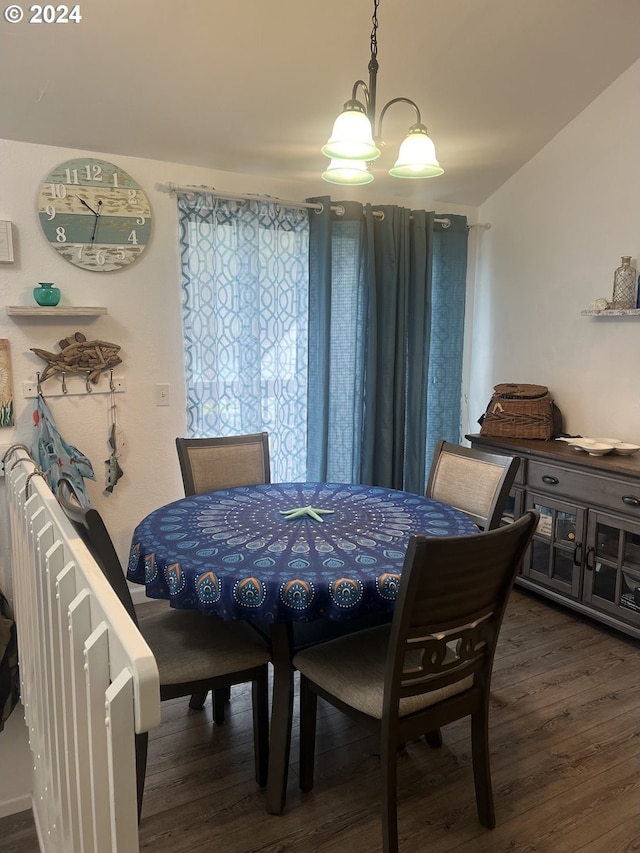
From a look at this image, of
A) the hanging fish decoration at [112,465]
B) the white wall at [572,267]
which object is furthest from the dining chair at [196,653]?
the white wall at [572,267]

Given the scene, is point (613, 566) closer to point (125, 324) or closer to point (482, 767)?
point (482, 767)

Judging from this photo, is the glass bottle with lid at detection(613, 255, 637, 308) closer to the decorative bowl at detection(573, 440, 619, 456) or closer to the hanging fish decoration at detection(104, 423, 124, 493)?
the decorative bowl at detection(573, 440, 619, 456)

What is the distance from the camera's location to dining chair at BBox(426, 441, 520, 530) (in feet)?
7.32

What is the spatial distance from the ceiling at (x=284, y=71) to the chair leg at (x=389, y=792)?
2.56m

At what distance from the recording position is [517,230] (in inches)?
146

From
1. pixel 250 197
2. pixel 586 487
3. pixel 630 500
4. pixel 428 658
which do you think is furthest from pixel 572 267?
pixel 428 658

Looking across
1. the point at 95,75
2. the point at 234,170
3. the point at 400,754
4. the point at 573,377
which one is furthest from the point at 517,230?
the point at 400,754

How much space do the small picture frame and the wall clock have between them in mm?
144

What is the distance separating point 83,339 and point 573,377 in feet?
8.59

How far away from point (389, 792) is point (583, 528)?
5.90ft

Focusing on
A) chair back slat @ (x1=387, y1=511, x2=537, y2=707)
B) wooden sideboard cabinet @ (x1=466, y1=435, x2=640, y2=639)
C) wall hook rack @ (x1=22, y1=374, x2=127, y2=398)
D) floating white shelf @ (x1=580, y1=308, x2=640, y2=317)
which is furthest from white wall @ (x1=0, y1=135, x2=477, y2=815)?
chair back slat @ (x1=387, y1=511, x2=537, y2=707)

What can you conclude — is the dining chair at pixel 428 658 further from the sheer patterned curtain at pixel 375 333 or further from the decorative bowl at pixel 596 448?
the sheer patterned curtain at pixel 375 333

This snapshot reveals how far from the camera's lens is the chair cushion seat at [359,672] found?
1.57 metres

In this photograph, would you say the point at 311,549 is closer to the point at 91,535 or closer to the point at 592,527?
the point at 91,535
